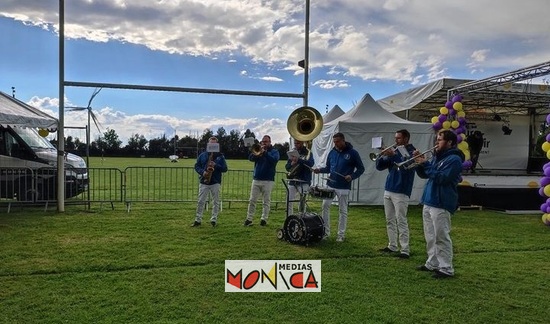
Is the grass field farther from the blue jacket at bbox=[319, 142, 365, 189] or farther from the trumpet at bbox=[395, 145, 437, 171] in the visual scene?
the trumpet at bbox=[395, 145, 437, 171]

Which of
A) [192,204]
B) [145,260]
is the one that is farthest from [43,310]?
[192,204]

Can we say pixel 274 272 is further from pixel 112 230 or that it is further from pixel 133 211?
pixel 133 211

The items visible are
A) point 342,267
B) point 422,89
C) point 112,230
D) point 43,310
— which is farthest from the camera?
point 422,89

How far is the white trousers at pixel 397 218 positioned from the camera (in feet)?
20.3

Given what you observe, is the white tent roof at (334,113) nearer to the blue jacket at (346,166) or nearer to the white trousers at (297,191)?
the white trousers at (297,191)

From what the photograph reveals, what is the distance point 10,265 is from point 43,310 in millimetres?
1921

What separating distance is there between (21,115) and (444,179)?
28.1 feet

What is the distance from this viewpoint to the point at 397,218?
6.31 metres

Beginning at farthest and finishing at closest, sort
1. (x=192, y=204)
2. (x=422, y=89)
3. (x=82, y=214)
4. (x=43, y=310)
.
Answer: (x=422, y=89)
(x=192, y=204)
(x=82, y=214)
(x=43, y=310)

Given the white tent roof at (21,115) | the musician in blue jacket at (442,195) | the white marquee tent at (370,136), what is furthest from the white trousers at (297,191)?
the white tent roof at (21,115)

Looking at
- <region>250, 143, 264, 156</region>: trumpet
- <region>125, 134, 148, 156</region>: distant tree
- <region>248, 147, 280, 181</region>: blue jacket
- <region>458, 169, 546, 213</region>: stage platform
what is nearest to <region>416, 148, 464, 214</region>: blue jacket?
<region>250, 143, 264, 156</region>: trumpet

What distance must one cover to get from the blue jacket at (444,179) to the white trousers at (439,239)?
110mm

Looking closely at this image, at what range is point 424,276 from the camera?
17.4 feet

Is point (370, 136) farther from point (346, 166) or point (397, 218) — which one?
point (397, 218)
